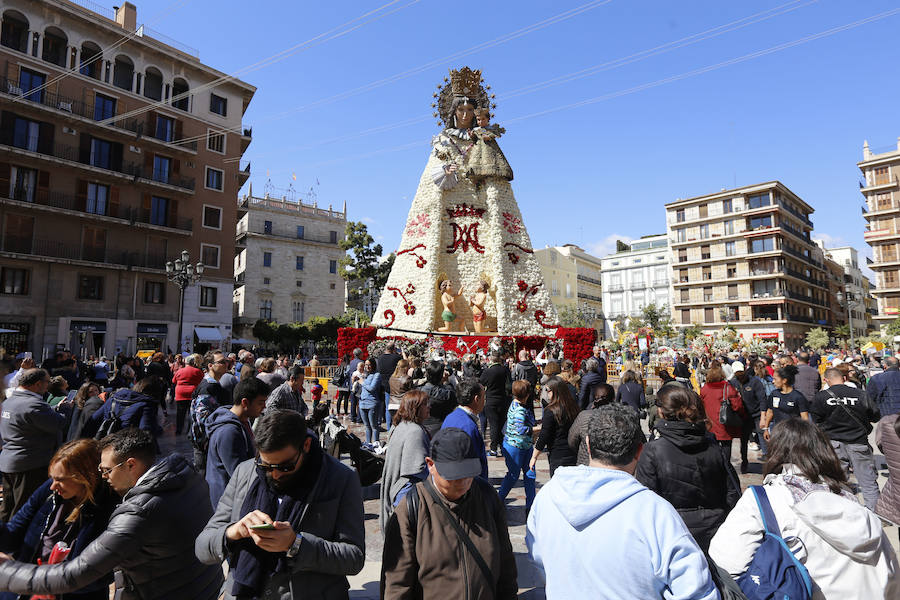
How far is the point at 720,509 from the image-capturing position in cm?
308

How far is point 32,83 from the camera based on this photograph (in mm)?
24453

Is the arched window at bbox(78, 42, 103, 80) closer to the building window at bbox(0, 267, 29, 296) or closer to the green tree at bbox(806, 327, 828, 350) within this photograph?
the building window at bbox(0, 267, 29, 296)

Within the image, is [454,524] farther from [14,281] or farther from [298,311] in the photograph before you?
[298,311]

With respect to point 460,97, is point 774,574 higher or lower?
lower

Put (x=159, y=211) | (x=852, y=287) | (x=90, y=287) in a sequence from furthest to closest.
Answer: (x=852, y=287) → (x=159, y=211) → (x=90, y=287)

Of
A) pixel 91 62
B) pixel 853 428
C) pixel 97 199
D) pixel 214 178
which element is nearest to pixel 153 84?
pixel 91 62

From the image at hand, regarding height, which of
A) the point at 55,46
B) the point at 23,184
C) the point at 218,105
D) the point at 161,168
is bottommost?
the point at 23,184

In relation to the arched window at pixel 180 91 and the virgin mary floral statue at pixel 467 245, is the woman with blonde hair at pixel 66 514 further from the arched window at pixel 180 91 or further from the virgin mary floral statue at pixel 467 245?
the arched window at pixel 180 91

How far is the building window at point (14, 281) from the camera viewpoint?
Result: 23.0 m

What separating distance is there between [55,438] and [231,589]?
364cm

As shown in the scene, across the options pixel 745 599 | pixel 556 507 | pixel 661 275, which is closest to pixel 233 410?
pixel 556 507

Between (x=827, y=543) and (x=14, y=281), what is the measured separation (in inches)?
1228

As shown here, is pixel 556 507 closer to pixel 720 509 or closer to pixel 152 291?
pixel 720 509

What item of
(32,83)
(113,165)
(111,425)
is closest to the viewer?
(111,425)
